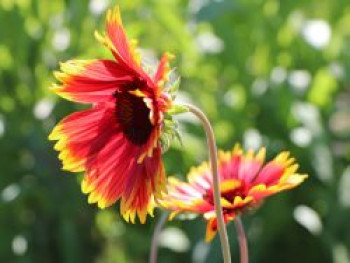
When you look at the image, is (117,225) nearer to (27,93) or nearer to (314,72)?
(27,93)

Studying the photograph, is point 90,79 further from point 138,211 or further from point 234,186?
point 234,186

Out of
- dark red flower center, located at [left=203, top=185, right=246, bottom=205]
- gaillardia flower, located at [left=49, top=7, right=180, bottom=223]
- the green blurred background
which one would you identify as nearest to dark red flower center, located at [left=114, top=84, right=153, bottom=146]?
gaillardia flower, located at [left=49, top=7, right=180, bottom=223]

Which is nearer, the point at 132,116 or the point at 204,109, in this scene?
the point at 132,116

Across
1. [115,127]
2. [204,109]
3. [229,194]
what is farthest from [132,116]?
[204,109]

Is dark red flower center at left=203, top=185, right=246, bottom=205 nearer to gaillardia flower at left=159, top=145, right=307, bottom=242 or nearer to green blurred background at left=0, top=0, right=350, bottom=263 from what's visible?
gaillardia flower at left=159, top=145, right=307, bottom=242

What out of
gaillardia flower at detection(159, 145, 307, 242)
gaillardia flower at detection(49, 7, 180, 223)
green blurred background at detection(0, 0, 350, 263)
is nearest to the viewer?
gaillardia flower at detection(49, 7, 180, 223)
